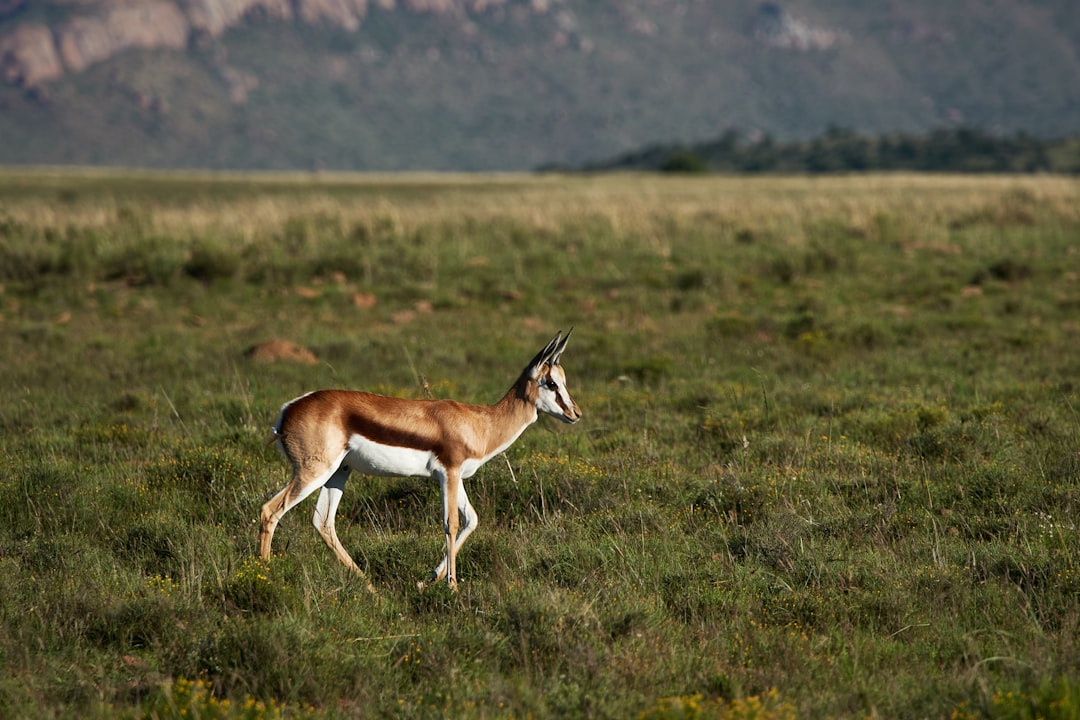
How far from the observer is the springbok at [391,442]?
19.5 ft

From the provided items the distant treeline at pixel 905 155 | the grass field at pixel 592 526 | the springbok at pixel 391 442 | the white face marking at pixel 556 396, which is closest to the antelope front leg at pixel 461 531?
the springbok at pixel 391 442

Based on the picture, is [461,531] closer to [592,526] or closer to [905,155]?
[592,526]

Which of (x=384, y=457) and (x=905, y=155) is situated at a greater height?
(x=905, y=155)

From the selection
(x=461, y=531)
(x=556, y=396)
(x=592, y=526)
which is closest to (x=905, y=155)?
(x=592, y=526)

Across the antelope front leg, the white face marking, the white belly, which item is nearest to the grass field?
the antelope front leg

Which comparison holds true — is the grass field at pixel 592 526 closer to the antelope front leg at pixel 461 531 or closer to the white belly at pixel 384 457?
the antelope front leg at pixel 461 531

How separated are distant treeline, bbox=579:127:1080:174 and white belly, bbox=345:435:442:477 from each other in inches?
4766

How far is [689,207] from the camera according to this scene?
31.1m

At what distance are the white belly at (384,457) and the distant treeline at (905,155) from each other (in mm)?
121068

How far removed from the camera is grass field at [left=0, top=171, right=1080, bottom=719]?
4797mm

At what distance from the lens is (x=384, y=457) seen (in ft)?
19.5

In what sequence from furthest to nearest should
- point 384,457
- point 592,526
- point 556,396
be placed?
point 592,526 < point 556,396 < point 384,457

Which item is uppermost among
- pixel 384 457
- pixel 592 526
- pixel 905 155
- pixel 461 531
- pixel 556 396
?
pixel 905 155

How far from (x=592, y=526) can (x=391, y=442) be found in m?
1.85
